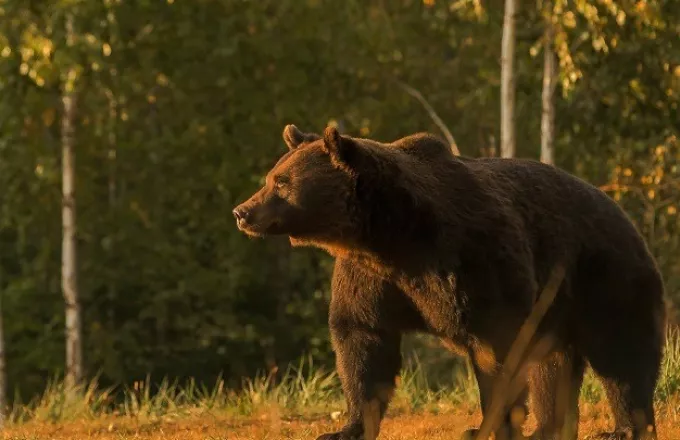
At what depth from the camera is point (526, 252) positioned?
6695mm

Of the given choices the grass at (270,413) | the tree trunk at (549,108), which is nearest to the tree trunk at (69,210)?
the tree trunk at (549,108)

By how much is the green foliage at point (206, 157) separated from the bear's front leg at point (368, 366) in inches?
525

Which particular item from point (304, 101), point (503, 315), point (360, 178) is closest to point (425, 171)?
point (360, 178)

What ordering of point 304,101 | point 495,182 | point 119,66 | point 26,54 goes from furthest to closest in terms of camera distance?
1. point 304,101
2. point 119,66
3. point 26,54
4. point 495,182

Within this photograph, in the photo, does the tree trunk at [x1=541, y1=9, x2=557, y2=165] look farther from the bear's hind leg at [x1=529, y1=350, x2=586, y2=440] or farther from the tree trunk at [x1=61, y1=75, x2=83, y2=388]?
the bear's hind leg at [x1=529, y1=350, x2=586, y2=440]

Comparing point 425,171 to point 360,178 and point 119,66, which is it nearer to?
point 360,178

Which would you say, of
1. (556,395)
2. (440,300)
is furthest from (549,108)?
(440,300)

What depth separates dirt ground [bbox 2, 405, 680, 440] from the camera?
25.7 ft

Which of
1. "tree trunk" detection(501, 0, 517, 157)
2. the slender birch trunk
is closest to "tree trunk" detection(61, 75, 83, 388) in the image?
the slender birch trunk

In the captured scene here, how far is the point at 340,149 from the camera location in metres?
6.49

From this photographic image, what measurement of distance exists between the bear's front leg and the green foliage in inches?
525

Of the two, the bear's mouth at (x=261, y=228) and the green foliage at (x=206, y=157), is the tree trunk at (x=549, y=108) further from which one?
the bear's mouth at (x=261, y=228)

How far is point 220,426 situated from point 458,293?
2837mm

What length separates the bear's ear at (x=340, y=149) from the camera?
21.2 ft
